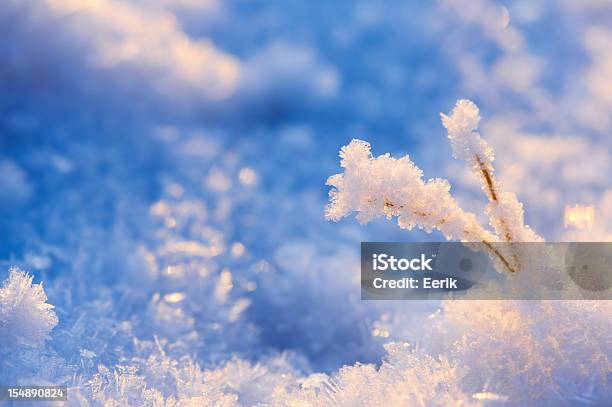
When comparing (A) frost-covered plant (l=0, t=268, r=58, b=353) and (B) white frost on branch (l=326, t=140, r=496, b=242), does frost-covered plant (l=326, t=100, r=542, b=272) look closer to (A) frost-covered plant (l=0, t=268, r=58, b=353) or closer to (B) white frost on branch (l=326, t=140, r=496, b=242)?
(B) white frost on branch (l=326, t=140, r=496, b=242)

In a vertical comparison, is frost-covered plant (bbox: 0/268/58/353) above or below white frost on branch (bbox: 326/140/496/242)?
below

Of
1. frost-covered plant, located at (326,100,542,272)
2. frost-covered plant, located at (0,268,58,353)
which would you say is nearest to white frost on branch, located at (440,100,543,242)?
frost-covered plant, located at (326,100,542,272)

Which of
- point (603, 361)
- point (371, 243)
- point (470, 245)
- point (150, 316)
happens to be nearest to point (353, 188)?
point (470, 245)

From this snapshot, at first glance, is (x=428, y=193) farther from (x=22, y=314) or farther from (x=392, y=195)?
(x=22, y=314)

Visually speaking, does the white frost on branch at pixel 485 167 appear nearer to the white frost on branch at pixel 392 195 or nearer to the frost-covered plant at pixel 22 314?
the white frost on branch at pixel 392 195

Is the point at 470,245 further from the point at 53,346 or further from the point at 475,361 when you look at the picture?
the point at 53,346
